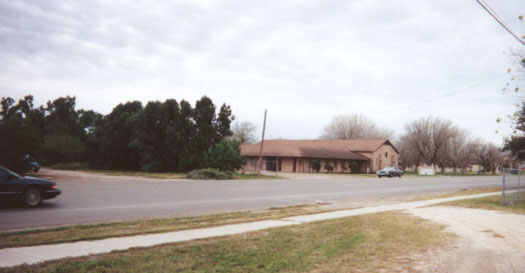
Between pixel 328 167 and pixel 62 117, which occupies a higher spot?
pixel 62 117

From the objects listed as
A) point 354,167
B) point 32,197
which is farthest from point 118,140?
point 354,167

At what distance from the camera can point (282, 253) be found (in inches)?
277

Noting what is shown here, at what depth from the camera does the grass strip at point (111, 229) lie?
25.3ft

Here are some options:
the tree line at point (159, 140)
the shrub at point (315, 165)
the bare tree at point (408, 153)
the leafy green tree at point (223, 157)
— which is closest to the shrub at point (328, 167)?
the shrub at point (315, 165)

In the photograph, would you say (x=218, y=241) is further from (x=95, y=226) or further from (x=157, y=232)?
(x=95, y=226)

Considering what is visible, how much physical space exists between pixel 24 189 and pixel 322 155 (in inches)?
1981

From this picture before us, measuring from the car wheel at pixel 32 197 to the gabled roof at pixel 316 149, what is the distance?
4497cm

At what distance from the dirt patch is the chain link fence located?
5970 millimetres

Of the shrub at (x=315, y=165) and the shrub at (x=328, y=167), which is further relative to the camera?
the shrub at (x=328, y=167)

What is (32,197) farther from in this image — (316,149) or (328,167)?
(316,149)

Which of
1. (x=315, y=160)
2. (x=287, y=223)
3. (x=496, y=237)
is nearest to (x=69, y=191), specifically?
(x=287, y=223)

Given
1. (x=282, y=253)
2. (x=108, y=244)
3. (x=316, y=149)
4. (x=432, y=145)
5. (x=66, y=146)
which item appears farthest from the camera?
(x=432, y=145)

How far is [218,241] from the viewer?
7.90 meters

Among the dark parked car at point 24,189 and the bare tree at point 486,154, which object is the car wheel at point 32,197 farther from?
the bare tree at point 486,154
